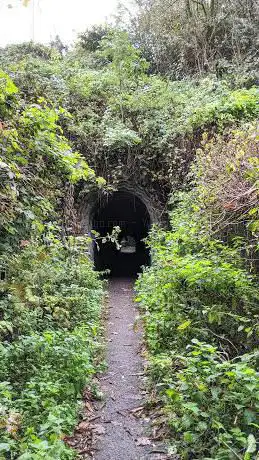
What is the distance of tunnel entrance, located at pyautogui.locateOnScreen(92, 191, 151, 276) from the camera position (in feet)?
56.7

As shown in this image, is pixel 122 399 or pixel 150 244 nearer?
pixel 122 399

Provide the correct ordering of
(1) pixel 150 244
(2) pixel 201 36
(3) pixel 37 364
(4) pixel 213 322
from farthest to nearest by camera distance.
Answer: (2) pixel 201 36
(1) pixel 150 244
(4) pixel 213 322
(3) pixel 37 364

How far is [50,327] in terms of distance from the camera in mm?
5570

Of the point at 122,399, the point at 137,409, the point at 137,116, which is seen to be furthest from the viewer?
the point at 137,116

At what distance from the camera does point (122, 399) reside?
4.97 meters

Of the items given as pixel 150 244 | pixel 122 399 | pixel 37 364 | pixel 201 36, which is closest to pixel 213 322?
pixel 122 399

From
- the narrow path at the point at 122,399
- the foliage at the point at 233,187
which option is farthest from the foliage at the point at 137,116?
the narrow path at the point at 122,399

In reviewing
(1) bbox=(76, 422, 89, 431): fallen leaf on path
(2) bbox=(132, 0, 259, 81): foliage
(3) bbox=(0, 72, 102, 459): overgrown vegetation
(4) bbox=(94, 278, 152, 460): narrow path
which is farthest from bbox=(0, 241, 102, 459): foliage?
(2) bbox=(132, 0, 259, 81): foliage

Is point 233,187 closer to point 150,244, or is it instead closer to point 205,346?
point 205,346

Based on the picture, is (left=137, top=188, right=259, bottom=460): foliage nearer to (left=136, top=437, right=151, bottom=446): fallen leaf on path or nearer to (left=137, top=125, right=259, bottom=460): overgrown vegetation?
(left=137, top=125, right=259, bottom=460): overgrown vegetation

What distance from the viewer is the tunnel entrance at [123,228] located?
56.7 feet

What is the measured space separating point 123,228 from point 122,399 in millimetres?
17066

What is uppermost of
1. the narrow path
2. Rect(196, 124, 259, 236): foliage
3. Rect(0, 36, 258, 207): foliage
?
Rect(0, 36, 258, 207): foliage

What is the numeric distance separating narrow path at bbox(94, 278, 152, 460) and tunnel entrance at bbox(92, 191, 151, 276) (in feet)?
29.3
